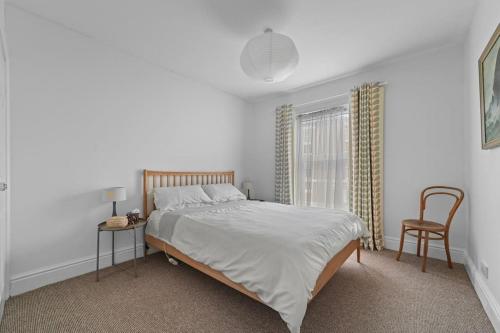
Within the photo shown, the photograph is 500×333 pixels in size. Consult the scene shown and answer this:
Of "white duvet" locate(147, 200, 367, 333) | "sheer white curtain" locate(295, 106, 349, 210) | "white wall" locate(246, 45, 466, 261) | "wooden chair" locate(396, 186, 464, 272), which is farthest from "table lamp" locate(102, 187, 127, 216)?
"white wall" locate(246, 45, 466, 261)

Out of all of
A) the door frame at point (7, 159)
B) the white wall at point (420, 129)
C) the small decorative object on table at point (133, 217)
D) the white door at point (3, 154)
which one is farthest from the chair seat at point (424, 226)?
the door frame at point (7, 159)

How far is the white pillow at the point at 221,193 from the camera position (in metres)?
3.33

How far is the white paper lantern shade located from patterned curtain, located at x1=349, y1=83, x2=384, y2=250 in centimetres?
160

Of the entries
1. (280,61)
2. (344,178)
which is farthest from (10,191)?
(344,178)

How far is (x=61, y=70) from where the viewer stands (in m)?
2.23

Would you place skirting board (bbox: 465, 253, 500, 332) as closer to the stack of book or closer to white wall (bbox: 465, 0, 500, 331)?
white wall (bbox: 465, 0, 500, 331)

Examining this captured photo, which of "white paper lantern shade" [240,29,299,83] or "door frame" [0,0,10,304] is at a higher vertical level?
"white paper lantern shade" [240,29,299,83]

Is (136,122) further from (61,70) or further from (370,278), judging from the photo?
(370,278)

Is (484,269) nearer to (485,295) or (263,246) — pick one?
(485,295)

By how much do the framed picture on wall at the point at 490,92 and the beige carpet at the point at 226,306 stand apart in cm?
136

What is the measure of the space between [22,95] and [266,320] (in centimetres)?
296

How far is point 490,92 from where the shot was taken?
165cm

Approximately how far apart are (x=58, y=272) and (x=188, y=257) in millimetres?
1346

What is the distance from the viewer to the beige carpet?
155 centimetres
